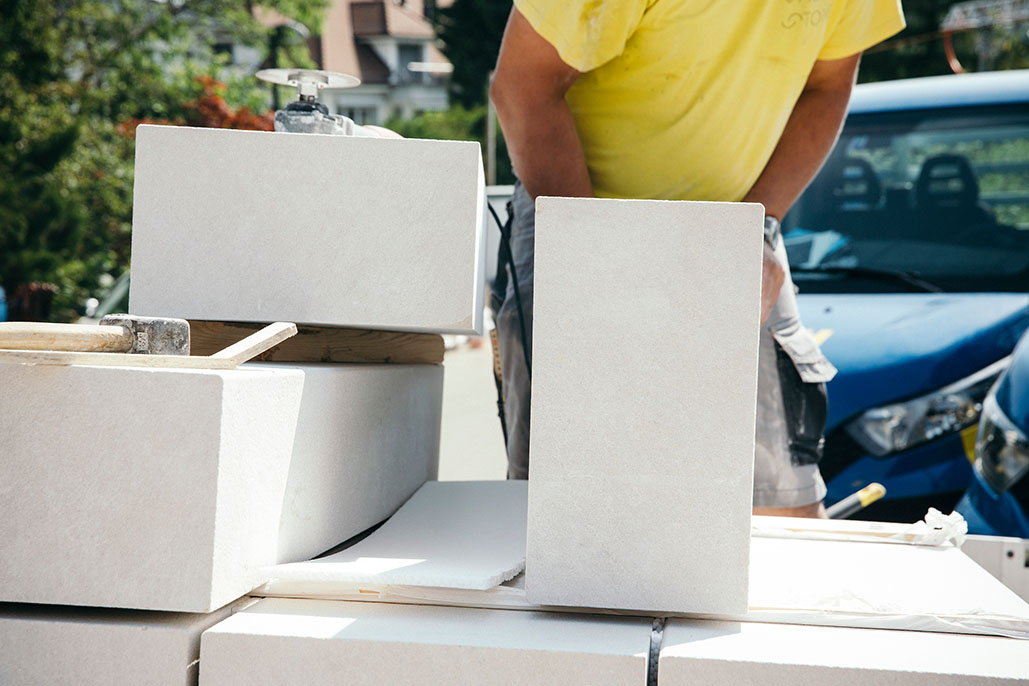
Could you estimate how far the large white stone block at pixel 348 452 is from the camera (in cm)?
149

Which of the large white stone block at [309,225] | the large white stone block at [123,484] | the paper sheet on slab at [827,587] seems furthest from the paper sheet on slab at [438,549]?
the large white stone block at [309,225]

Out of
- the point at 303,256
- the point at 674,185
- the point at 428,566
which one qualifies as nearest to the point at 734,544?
the point at 428,566

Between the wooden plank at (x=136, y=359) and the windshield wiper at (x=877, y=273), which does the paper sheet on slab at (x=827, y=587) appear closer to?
the wooden plank at (x=136, y=359)

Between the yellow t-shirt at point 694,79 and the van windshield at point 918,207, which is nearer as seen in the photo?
the yellow t-shirt at point 694,79

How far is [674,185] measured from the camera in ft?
6.88

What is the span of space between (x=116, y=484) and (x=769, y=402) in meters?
1.45

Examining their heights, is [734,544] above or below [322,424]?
below

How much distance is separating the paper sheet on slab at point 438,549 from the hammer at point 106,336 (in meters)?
0.34

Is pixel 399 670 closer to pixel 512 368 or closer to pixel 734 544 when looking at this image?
pixel 734 544

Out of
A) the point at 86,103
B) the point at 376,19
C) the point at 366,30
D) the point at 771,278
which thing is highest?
the point at 376,19

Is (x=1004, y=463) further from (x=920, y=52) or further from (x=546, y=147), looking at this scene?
(x=920, y=52)

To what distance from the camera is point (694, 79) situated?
2000 millimetres

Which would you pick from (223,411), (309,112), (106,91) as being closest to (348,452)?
(223,411)

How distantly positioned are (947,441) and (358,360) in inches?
80.0
